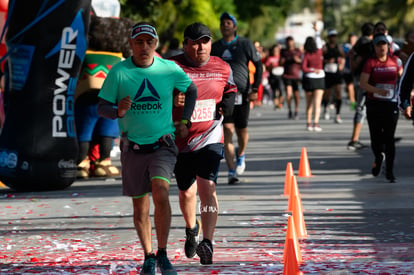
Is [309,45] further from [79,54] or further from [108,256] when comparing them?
[108,256]

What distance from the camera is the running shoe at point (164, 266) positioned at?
7.64 meters

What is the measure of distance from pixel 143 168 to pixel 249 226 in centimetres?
275

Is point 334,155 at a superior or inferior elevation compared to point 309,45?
inferior

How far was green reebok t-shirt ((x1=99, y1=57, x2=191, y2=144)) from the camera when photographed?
7.74 metres

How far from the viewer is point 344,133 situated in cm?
2327

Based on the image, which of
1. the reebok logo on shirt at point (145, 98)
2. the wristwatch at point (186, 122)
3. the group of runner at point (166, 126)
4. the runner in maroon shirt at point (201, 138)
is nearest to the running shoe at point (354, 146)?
the group of runner at point (166, 126)

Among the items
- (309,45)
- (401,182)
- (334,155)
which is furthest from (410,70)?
(309,45)

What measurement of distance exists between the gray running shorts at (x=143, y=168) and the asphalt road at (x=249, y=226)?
2.17 ft

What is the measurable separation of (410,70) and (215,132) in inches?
157

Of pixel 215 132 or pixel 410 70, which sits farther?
pixel 410 70

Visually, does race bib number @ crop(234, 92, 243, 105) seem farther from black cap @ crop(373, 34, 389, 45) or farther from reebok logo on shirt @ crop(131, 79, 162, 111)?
reebok logo on shirt @ crop(131, 79, 162, 111)

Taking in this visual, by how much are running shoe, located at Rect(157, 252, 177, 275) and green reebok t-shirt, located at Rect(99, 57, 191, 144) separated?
0.81m

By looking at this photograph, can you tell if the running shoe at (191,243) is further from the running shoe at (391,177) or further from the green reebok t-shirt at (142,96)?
the running shoe at (391,177)

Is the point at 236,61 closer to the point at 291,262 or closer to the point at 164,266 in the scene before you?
the point at 164,266
